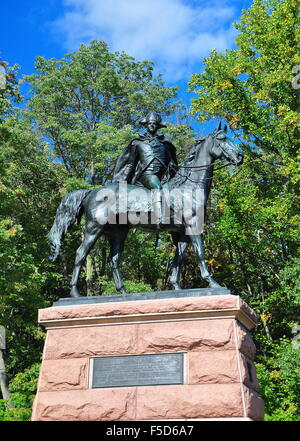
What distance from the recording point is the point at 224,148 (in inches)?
352

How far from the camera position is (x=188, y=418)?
7051mm

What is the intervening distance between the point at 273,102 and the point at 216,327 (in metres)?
15.0

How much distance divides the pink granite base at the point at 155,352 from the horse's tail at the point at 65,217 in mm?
1420

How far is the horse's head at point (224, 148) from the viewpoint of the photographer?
881 centimetres

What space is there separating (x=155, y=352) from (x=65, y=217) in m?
3.03

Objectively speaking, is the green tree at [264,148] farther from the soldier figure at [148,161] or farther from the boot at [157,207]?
the boot at [157,207]

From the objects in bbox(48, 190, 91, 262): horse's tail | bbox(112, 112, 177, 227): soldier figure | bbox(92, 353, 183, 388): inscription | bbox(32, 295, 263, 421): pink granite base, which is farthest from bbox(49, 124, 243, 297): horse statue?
bbox(92, 353, 183, 388): inscription

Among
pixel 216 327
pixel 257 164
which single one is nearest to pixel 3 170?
pixel 257 164

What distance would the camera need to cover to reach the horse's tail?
934 cm

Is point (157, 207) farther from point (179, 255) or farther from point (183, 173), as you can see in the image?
point (179, 255)

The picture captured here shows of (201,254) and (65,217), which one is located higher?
Answer: (65,217)

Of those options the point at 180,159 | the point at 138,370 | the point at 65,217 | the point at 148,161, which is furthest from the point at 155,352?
the point at 180,159

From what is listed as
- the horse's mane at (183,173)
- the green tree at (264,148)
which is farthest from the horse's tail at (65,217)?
the green tree at (264,148)

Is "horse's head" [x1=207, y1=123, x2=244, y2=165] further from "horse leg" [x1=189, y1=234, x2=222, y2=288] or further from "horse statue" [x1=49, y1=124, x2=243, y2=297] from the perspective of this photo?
"horse leg" [x1=189, y1=234, x2=222, y2=288]
